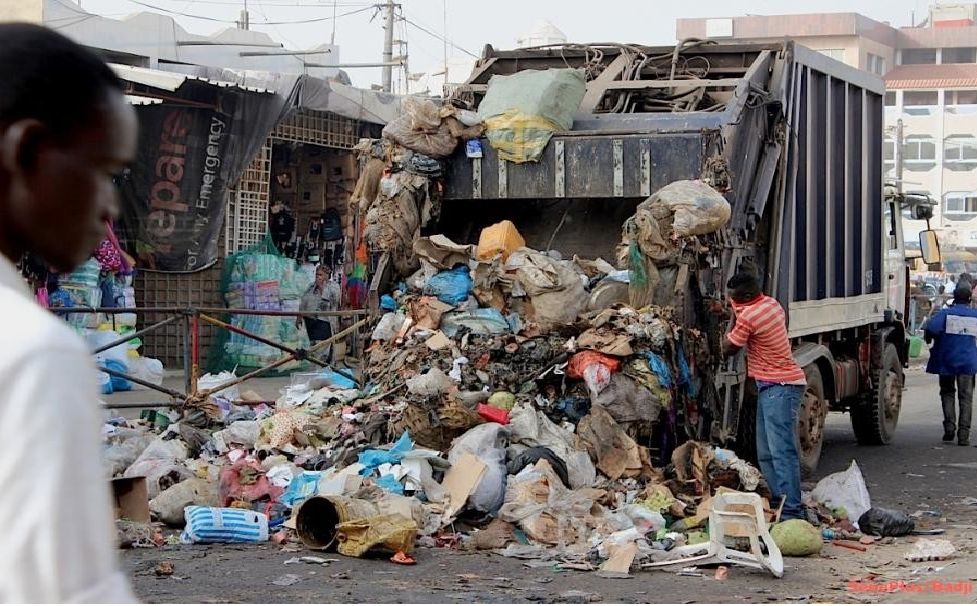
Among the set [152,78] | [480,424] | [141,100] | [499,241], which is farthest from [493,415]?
[141,100]

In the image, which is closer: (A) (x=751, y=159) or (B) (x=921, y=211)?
(A) (x=751, y=159)

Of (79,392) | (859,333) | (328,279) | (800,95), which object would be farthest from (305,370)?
(79,392)

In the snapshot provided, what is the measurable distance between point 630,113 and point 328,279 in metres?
8.02

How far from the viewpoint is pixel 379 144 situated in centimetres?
911

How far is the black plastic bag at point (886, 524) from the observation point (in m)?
7.71

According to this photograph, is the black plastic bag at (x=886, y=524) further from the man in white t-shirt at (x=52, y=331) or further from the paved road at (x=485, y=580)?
the man in white t-shirt at (x=52, y=331)

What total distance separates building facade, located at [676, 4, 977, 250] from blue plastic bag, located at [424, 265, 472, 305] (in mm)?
48084

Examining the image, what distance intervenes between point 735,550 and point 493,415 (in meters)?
1.71

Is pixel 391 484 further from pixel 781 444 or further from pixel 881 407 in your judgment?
pixel 881 407

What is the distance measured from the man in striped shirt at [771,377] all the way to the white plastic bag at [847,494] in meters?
0.36

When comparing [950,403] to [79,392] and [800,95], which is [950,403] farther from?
[79,392]

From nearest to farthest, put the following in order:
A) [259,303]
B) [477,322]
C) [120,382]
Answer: [477,322] < [120,382] < [259,303]

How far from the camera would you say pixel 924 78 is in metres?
73.6

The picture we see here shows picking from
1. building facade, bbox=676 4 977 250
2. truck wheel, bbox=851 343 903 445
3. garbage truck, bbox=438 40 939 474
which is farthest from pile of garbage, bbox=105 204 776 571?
building facade, bbox=676 4 977 250
